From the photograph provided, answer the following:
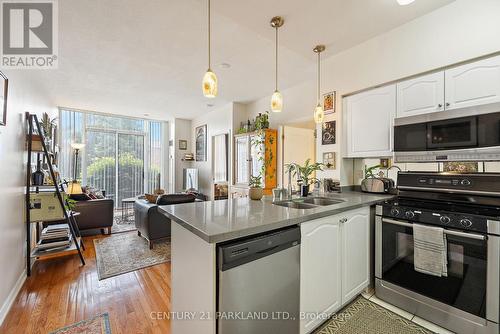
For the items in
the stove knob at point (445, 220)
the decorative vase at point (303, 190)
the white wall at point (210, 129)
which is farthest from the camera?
the white wall at point (210, 129)

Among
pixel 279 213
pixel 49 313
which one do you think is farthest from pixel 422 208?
pixel 49 313

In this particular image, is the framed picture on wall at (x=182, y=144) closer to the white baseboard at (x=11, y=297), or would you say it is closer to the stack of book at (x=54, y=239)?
the stack of book at (x=54, y=239)

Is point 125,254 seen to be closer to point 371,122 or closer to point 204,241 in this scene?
point 204,241

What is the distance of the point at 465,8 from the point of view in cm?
183

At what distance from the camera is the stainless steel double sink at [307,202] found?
2.05 m

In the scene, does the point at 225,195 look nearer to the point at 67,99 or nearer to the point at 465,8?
the point at 67,99

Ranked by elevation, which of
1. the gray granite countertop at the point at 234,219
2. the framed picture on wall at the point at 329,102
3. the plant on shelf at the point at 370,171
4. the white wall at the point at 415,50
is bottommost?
the gray granite countertop at the point at 234,219

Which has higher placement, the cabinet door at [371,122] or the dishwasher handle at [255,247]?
the cabinet door at [371,122]

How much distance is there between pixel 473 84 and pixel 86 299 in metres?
3.93

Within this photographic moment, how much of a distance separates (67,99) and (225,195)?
4.02m

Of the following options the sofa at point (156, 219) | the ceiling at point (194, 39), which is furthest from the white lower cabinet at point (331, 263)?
the sofa at point (156, 219)

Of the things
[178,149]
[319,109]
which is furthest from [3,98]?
[178,149]

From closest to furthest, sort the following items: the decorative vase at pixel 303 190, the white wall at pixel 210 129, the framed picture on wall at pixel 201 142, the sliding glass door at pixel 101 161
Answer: the decorative vase at pixel 303 190 → the white wall at pixel 210 129 → the sliding glass door at pixel 101 161 → the framed picture on wall at pixel 201 142

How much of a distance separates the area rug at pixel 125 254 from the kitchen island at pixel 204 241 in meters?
1.53
